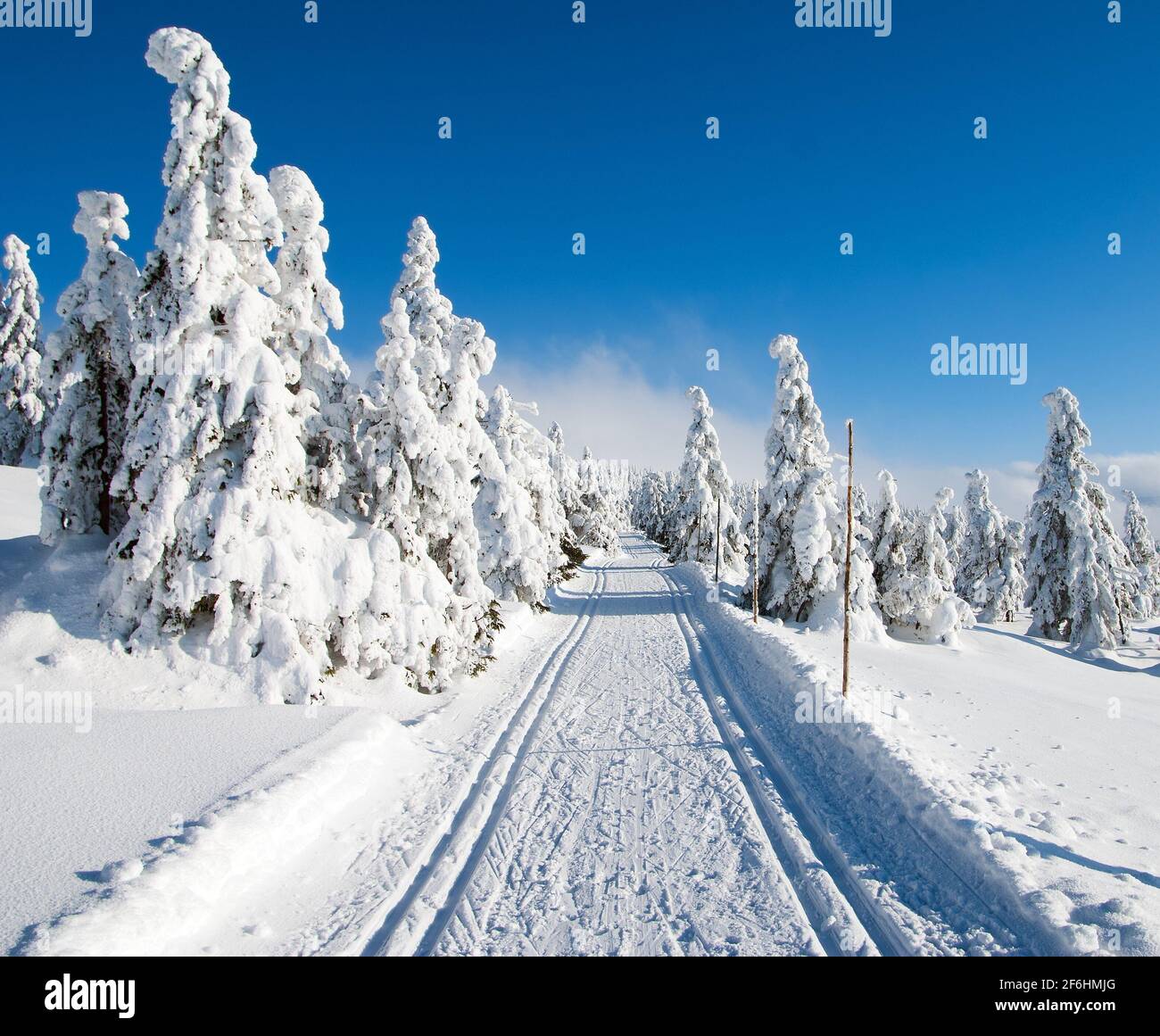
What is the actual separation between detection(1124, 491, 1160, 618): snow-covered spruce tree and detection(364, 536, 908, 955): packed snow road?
57812 mm

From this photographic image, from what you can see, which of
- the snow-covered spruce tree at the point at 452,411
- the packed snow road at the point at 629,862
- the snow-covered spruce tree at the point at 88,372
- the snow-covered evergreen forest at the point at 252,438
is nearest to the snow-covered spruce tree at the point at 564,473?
the snow-covered spruce tree at the point at 452,411

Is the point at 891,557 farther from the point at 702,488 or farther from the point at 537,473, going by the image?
the point at 537,473

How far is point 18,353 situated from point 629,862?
44.1m

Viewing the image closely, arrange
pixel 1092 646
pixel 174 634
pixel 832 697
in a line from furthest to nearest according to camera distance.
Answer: pixel 1092 646 → pixel 832 697 → pixel 174 634

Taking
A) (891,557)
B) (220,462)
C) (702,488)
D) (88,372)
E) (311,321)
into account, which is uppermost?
(311,321)

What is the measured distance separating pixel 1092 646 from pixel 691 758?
29.7 meters

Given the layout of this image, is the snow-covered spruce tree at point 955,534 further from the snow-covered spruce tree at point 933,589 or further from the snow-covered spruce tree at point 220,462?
the snow-covered spruce tree at point 220,462

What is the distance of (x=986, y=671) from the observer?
1830 cm

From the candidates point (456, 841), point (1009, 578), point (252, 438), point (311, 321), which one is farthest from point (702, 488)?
point (456, 841)

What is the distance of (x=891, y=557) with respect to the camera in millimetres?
28469

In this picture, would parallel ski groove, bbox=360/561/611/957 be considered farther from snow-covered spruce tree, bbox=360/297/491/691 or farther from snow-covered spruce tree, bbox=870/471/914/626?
snow-covered spruce tree, bbox=870/471/914/626

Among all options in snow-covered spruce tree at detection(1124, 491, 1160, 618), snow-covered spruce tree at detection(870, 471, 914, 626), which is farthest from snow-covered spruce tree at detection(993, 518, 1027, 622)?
snow-covered spruce tree at detection(870, 471, 914, 626)

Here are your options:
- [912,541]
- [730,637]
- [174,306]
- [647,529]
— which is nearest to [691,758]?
[730,637]
